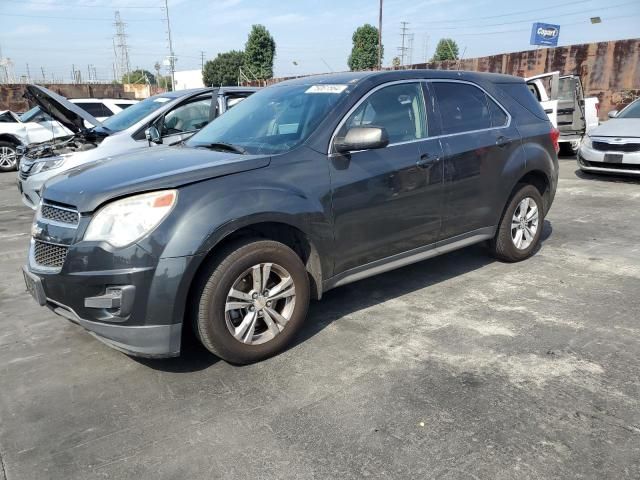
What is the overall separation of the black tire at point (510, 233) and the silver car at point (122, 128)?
3988 mm

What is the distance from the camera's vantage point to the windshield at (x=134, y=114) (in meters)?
7.34

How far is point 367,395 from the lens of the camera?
283cm

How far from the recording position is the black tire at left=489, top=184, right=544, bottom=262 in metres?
4.78

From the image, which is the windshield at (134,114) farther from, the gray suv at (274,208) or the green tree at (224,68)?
the green tree at (224,68)

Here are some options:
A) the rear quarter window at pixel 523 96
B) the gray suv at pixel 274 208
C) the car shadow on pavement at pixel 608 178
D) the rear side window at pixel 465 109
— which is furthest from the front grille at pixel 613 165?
the rear side window at pixel 465 109

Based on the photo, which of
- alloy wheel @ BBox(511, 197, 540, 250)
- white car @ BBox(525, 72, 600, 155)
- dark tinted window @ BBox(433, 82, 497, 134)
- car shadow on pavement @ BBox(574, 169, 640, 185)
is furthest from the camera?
white car @ BBox(525, 72, 600, 155)

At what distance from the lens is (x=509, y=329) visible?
359 cm

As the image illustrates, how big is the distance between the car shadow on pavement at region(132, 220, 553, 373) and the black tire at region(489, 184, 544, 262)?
25 centimetres

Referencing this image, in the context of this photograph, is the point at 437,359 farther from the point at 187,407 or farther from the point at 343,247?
the point at 187,407

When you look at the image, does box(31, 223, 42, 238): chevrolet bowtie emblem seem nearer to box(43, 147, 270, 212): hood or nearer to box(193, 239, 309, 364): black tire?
box(43, 147, 270, 212): hood

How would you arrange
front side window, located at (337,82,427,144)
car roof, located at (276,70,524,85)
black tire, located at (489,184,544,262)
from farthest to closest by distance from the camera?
black tire, located at (489,184,544,262) → car roof, located at (276,70,524,85) → front side window, located at (337,82,427,144)

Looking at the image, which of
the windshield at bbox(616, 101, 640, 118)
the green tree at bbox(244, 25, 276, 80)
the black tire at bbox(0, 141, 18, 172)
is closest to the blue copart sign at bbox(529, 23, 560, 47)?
the windshield at bbox(616, 101, 640, 118)

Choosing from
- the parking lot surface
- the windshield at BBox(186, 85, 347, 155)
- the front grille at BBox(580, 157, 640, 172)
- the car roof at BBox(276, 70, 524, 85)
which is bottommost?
the parking lot surface

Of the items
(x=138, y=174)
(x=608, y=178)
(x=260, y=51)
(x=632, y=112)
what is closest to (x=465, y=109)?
(x=138, y=174)
